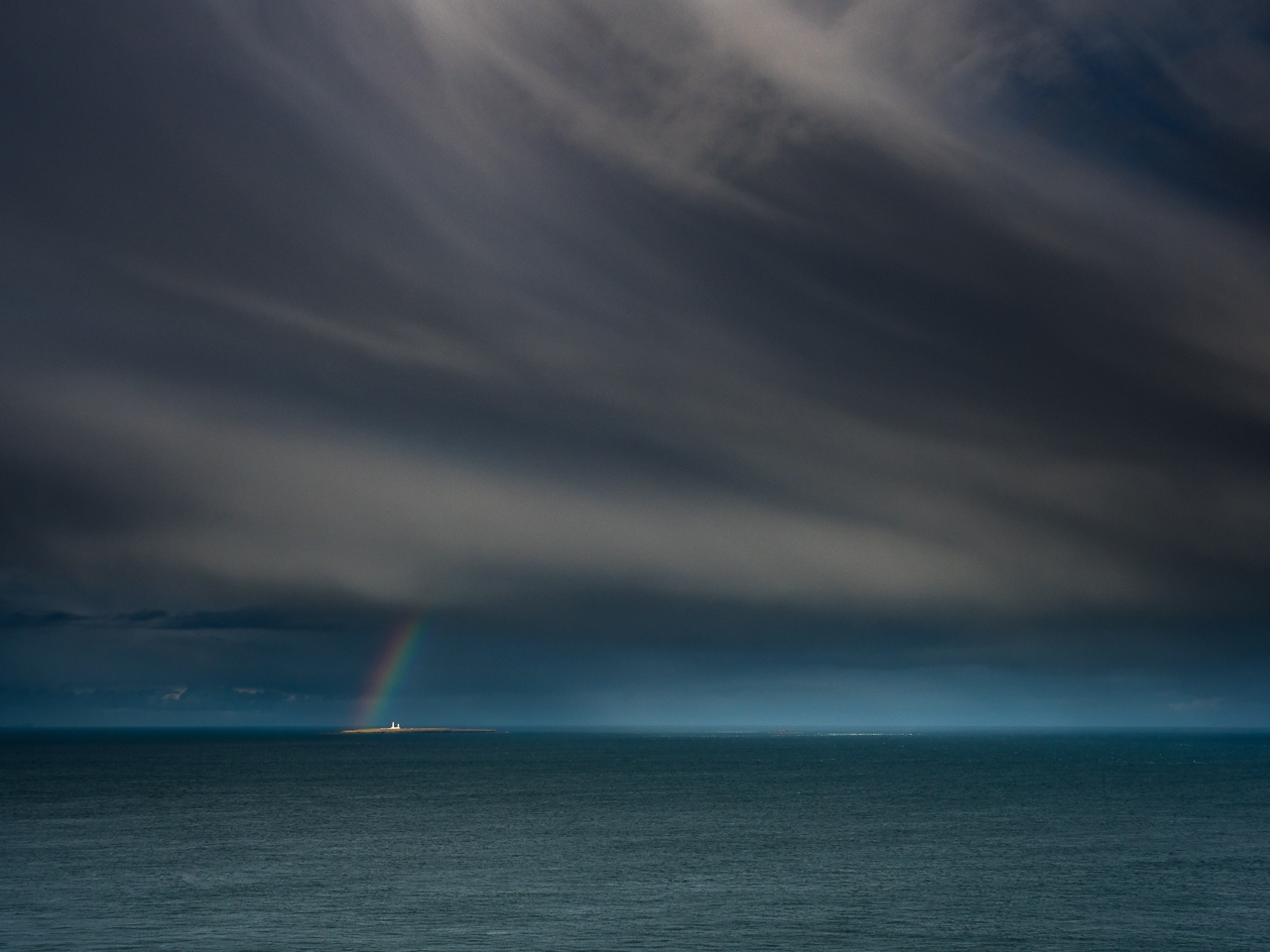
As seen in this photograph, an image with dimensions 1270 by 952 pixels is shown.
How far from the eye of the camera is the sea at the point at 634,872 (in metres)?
56.2

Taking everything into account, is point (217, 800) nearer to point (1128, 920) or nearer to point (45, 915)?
point (45, 915)

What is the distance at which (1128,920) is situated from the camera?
59.5 m

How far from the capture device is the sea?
56250 mm

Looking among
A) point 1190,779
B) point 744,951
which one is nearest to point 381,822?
point 744,951

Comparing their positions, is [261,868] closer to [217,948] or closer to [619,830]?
[217,948]

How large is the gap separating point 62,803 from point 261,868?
68813 millimetres

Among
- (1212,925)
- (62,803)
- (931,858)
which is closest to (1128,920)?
(1212,925)

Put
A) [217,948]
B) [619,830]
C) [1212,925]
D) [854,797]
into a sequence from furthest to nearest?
[854,797] → [619,830] → [1212,925] → [217,948]

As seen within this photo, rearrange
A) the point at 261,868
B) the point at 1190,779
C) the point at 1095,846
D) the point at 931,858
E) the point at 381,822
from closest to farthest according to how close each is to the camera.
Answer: the point at 261,868 → the point at 931,858 → the point at 1095,846 → the point at 381,822 → the point at 1190,779

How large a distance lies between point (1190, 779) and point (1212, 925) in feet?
457

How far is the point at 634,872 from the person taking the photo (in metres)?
75.8

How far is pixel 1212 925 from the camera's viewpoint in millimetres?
57906

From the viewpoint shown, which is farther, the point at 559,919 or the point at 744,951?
the point at 559,919

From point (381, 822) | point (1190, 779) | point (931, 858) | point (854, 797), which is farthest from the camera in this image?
point (1190, 779)
